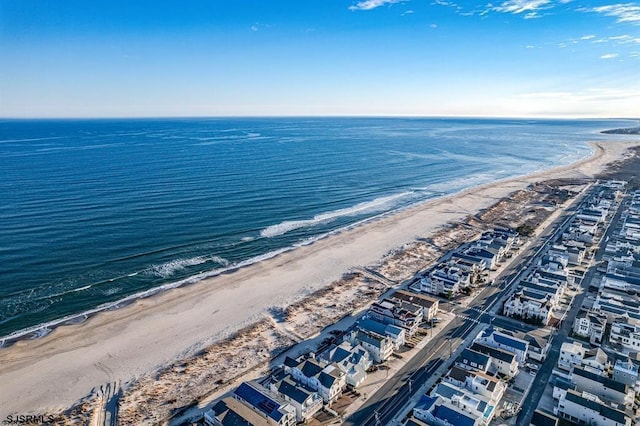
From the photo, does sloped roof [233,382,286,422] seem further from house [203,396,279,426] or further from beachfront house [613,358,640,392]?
beachfront house [613,358,640,392]

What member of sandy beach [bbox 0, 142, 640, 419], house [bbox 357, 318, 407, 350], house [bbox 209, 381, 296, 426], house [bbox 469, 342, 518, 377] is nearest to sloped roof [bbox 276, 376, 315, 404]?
house [bbox 209, 381, 296, 426]

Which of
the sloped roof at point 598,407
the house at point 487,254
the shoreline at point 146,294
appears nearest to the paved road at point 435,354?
the house at point 487,254

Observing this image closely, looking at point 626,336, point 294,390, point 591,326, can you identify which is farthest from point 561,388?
point 294,390

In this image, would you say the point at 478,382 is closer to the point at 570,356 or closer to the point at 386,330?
the point at 386,330

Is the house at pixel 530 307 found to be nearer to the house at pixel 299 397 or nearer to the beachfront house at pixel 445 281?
the beachfront house at pixel 445 281

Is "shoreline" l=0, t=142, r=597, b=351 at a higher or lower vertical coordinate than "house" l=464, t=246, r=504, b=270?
lower

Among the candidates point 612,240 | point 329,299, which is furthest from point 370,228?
point 612,240
